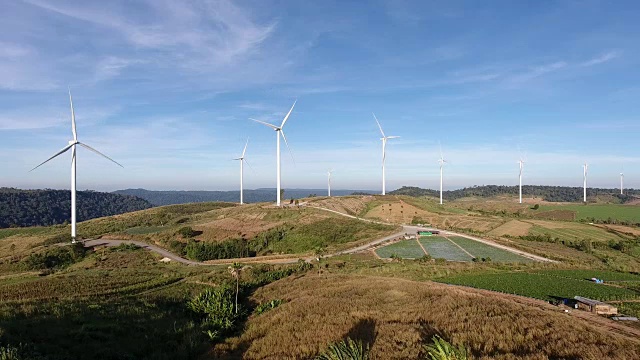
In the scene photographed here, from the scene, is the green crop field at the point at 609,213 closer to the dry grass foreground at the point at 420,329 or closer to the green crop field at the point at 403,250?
the green crop field at the point at 403,250

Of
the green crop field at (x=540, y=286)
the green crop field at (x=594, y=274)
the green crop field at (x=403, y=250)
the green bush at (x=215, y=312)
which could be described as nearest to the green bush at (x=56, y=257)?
the green bush at (x=215, y=312)

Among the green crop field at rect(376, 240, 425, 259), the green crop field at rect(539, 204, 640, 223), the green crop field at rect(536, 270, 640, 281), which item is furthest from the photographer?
the green crop field at rect(539, 204, 640, 223)

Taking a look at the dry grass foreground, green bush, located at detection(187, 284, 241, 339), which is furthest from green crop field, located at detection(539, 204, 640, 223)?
green bush, located at detection(187, 284, 241, 339)

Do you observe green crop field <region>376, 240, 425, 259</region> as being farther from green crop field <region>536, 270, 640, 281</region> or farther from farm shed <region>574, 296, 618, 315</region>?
farm shed <region>574, 296, 618, 315</region>

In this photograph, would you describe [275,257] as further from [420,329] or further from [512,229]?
[512,229]

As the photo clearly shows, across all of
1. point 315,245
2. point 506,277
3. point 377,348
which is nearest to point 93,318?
point 377,348
